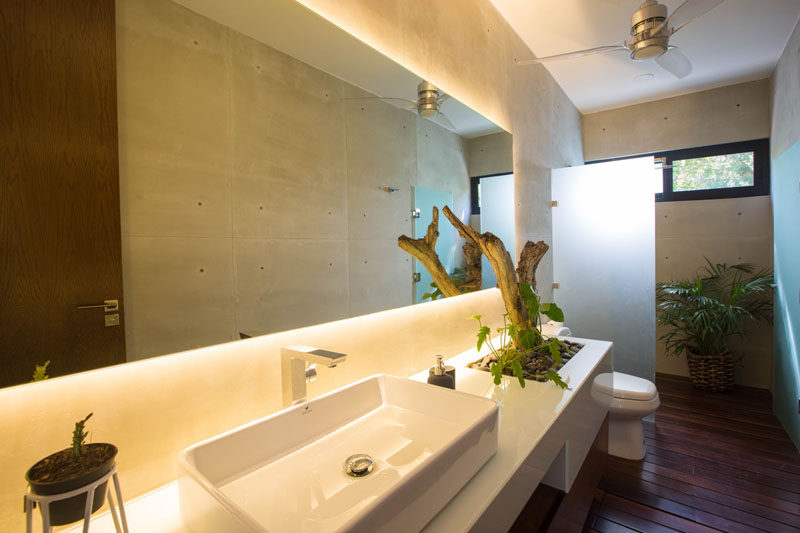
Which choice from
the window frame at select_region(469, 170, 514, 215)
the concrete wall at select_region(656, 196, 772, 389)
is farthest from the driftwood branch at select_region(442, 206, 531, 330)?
the concrete wall at select_region(656, 196, 772, 389)

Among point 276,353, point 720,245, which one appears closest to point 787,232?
point 720,245

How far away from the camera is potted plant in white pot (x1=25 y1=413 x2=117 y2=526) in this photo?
1.74 ft

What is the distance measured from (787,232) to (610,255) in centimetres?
113

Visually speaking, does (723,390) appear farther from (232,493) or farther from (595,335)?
(232,493)

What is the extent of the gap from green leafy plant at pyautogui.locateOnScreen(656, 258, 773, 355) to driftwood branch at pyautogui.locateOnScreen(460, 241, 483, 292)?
8.71ft

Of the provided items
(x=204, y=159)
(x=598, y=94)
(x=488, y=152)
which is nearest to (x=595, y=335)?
(x=488, y=152)

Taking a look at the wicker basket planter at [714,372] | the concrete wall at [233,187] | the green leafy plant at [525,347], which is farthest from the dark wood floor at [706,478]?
the concrete wall at [233,187]

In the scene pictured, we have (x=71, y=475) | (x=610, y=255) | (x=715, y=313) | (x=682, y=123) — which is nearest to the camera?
(x=71, y=475)

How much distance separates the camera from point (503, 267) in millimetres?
1836

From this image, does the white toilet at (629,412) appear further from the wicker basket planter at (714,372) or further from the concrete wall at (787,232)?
the wicker basket planter at (714,372)

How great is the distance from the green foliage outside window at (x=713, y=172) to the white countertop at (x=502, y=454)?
3.13 m

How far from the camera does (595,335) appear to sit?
313cm

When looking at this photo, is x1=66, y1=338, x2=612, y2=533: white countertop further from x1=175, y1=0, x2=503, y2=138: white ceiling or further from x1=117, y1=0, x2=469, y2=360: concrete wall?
x1=175, y1=0, x2=503, y2=138: white ceiling

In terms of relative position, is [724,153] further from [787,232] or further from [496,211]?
[496,211]
